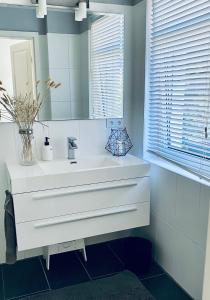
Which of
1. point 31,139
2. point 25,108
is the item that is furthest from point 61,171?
point 25,108

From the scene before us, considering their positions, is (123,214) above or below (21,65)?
below

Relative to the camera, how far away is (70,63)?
2.18 metres

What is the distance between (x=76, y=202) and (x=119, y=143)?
0.69 m

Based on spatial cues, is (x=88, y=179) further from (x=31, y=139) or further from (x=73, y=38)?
(x=73, y=38)

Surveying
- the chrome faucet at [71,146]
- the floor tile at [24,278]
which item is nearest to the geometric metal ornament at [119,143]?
the chrome faucet at [71,146]

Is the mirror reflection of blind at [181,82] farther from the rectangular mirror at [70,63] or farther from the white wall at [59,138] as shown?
the white wall at [59,138]

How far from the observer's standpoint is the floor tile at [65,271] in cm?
206

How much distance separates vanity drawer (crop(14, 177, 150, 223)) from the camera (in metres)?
1.75

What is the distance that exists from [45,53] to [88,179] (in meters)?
0.99

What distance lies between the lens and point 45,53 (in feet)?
6.88

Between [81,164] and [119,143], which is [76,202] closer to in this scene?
[81,164]

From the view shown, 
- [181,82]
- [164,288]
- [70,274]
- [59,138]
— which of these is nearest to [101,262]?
[70,274]

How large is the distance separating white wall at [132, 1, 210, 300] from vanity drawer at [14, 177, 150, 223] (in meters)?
0.17

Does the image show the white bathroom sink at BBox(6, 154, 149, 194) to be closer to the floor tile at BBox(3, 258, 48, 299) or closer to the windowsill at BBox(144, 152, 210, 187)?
the windowsill at BBox(144, 152, 210, 187)
